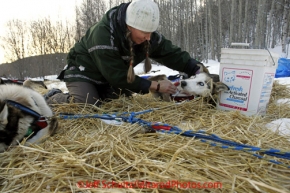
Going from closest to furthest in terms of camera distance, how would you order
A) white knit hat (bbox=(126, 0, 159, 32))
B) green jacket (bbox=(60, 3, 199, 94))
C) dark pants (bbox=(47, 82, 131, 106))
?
white knit hat (bbox=(126, 0, 159, 32)) < green jacket (bbox=(60, 3, 199, 94)) < dark pants (bbox=(47, 82, 131, 106))

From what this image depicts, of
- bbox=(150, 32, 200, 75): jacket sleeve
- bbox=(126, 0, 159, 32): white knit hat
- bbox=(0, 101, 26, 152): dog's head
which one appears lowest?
bbox=(0, 101, 26, 152): dog's head

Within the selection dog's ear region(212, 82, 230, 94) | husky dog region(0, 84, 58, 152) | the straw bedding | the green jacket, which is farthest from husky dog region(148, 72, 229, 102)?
husky dog region(0, 84, 58, 152)

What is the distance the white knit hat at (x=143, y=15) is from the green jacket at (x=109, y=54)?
0.16 metres

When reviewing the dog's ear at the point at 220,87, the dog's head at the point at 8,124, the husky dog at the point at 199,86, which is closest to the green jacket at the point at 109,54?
the husky dog at the point at 199,86

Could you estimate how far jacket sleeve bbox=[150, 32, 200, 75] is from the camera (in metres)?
3.01

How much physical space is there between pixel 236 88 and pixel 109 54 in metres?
1.40

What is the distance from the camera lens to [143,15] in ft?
7.11

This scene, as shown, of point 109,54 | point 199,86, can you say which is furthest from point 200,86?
point 109,54

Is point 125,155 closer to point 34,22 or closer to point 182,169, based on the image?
point 182,169

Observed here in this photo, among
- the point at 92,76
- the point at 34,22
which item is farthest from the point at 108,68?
the point at 34,22

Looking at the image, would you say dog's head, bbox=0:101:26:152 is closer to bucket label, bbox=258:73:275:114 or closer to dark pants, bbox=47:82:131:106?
dark pants, bbox=47:82:131:106

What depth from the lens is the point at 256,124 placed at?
1812 millimetres

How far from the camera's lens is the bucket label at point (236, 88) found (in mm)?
2145

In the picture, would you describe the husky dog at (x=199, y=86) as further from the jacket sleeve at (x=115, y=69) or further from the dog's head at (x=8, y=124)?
the dog's head at (x=8, y=124)
